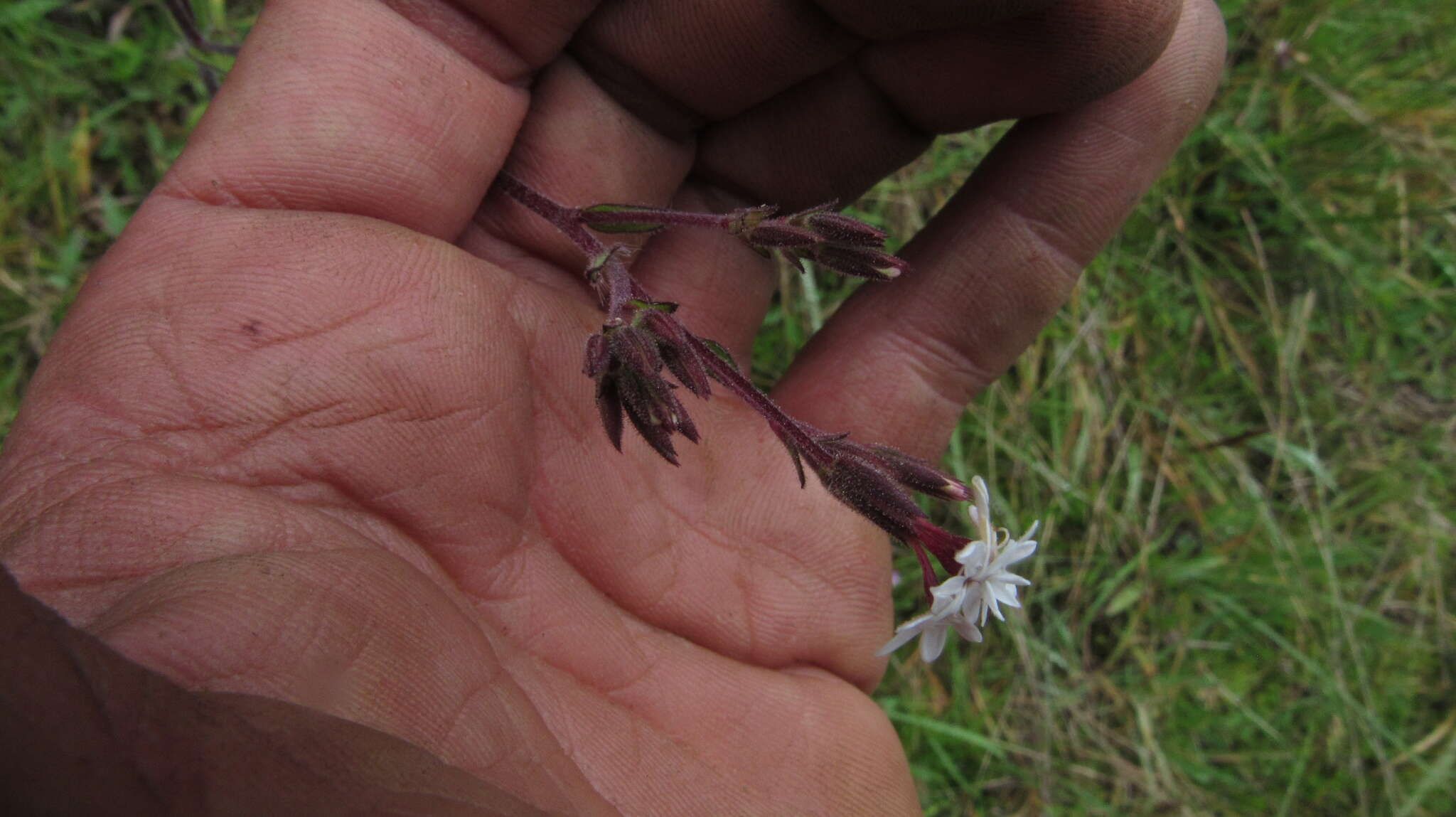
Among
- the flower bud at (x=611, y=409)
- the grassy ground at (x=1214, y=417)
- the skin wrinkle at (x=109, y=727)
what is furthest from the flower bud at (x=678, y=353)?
the grassy ground at (x=1214, y=417)

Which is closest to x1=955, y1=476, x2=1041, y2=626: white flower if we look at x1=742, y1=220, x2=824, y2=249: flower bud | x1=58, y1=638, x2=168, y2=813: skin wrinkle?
x1=742, y1=220, x2=824, y2=249: flower bud

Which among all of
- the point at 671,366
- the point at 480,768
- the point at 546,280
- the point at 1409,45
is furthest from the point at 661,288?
the point at 1409,45

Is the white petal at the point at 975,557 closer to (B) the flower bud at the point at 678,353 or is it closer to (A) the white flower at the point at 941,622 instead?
(A) the white flower at the point at 941,622

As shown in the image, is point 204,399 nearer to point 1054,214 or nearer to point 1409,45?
point 1054,214

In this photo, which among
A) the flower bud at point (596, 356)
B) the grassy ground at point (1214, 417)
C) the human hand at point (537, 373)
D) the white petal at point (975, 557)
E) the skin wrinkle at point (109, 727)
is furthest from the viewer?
the grassy ground at point (1214, 417)

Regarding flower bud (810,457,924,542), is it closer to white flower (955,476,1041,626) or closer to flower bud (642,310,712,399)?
white flower (955,476,1041,626)

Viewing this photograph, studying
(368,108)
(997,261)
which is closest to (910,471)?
(997,261)
